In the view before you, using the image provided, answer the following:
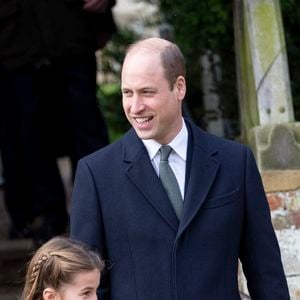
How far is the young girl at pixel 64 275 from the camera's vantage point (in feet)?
13.3

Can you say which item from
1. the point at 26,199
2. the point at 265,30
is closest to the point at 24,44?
the point at 26,199

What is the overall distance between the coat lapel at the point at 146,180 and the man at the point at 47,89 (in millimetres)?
2718

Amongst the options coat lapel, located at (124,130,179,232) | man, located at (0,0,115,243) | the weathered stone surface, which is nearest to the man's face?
coat lapel, located at (124,130,179,232)

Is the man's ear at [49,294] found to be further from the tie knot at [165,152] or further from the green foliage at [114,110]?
the green foliage at [114,110]

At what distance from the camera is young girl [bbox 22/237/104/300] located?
13.3ft

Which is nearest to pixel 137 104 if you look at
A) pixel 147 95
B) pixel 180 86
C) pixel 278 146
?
pixel 147 95

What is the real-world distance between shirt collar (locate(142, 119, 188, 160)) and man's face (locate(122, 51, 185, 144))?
8 centimetres

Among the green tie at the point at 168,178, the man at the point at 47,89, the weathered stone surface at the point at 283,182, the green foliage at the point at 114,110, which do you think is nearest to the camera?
the green tie at the point at 168,178

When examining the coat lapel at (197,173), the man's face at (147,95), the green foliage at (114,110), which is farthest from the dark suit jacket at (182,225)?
the green foliage at (114,110)

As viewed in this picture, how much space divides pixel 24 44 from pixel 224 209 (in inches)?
125

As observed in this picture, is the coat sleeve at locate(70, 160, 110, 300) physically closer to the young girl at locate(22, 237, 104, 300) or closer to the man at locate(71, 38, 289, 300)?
the man at locate(71, 38, 289, 300)

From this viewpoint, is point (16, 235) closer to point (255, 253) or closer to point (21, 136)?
point (21, 136)

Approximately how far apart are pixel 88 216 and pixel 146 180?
0.78 ft

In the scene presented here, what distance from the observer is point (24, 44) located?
7258 mm
